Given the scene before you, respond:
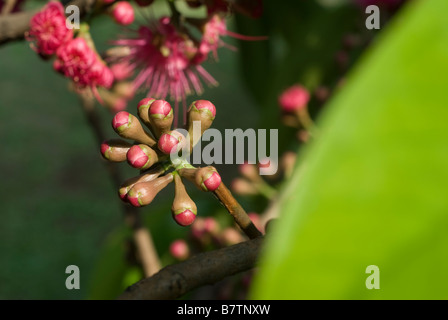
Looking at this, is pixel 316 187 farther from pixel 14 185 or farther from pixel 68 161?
pixel 68 161

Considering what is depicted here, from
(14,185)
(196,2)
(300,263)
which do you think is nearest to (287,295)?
(300,263)

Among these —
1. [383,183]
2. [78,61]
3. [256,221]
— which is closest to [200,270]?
[383,183]

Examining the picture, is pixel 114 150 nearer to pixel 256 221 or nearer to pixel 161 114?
pixel 161 114

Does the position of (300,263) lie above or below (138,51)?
below

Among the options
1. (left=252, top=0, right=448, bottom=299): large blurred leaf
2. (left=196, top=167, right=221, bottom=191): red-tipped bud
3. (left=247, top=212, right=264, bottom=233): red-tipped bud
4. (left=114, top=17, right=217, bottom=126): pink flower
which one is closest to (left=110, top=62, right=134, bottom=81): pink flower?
(left=114, top=17, right=217, bottom=126): pink flower

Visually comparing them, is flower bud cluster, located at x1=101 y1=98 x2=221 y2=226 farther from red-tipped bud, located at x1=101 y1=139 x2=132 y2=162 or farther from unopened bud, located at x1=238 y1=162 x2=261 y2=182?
unopened bud, located at x1=238 y1=162 x2=261 y2=182

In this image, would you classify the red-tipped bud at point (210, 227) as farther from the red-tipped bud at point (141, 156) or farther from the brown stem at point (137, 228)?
the red-tipped bud at point (141, 156)

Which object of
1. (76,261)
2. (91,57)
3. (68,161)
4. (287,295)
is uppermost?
(68,161)
